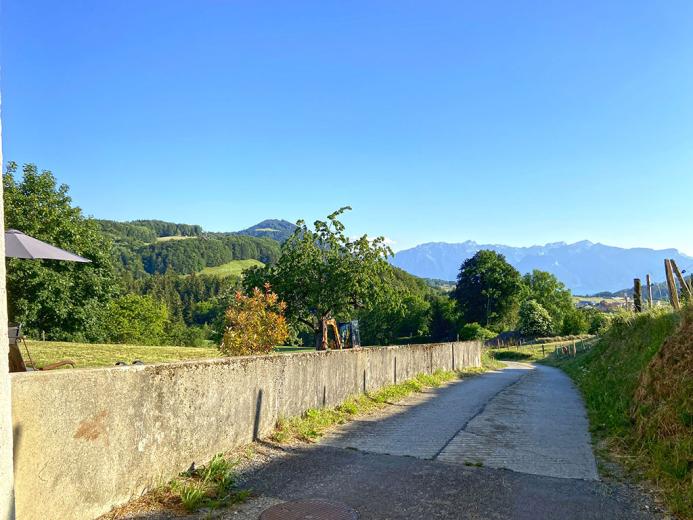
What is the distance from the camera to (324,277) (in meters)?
19.0

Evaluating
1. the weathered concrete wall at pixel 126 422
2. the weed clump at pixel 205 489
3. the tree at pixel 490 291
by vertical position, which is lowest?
the weed clump at pixel 205 489

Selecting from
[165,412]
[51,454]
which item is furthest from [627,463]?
[51,454]

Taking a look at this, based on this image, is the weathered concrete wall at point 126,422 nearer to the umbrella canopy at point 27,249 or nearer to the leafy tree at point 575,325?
the umbrella canopy at point 27,249

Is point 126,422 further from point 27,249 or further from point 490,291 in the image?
point 490,291

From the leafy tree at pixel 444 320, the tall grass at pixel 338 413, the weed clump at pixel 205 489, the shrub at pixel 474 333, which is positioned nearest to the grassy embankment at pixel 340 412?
the tall grass at pixel 338 413

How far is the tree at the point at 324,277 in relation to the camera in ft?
61.5

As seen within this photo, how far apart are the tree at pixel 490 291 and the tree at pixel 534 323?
7.80 meters

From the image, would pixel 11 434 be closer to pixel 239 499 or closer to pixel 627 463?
pixel 239 499

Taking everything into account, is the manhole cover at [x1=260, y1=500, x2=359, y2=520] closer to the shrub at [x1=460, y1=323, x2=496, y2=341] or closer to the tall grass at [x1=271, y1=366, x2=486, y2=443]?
the tall grass at [x1=271, y1=366, x2=486, y2=443]

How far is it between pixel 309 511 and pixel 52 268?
29.7 meters

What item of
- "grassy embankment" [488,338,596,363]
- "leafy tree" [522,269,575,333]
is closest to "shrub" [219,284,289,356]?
"grassy embankment" [488,338,596,363]

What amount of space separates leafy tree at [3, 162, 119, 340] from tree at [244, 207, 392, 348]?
14.0 metres

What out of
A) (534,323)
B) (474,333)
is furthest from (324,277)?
(534,323)

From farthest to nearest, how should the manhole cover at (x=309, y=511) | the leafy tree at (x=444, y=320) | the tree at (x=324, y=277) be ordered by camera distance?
the leafy tree at (x=444, y=320)
the tree at (x=324, y=277)
the manhole cover at (x=309, y=511)
